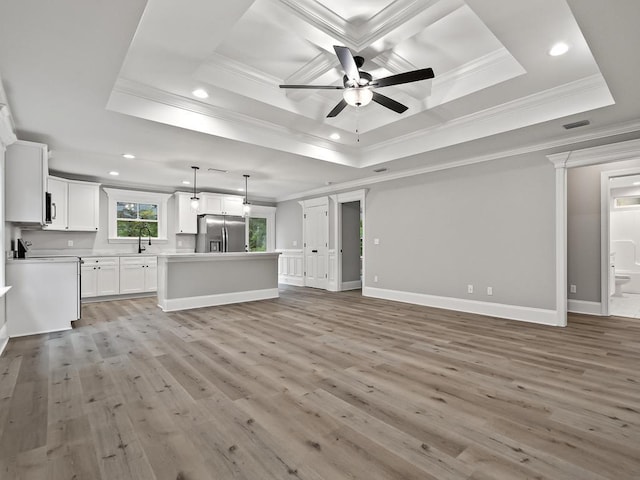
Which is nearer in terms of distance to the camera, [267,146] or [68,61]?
[68,61]

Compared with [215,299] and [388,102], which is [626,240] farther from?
[215,299]

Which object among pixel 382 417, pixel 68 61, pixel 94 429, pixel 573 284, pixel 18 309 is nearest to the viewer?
pixel 94 429

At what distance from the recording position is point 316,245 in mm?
8016

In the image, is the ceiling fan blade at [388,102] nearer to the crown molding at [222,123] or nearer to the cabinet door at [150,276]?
the crown molding at [222,123]

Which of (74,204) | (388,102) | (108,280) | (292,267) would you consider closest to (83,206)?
(74,204)

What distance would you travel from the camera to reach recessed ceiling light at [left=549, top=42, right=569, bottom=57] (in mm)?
2656

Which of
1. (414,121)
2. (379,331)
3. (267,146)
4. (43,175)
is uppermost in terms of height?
(414,121)

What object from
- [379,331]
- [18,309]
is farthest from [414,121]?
[18,309]

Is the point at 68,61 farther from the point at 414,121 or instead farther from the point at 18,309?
the point at 414,121

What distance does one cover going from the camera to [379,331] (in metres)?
4.00

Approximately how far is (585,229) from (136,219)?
8.47 meters

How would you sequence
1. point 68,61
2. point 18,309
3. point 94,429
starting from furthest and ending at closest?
point 18,309, point 68,61, point 94,429

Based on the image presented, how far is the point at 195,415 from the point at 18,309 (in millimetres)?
3375

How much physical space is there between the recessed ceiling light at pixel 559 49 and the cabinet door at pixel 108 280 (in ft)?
24.0
